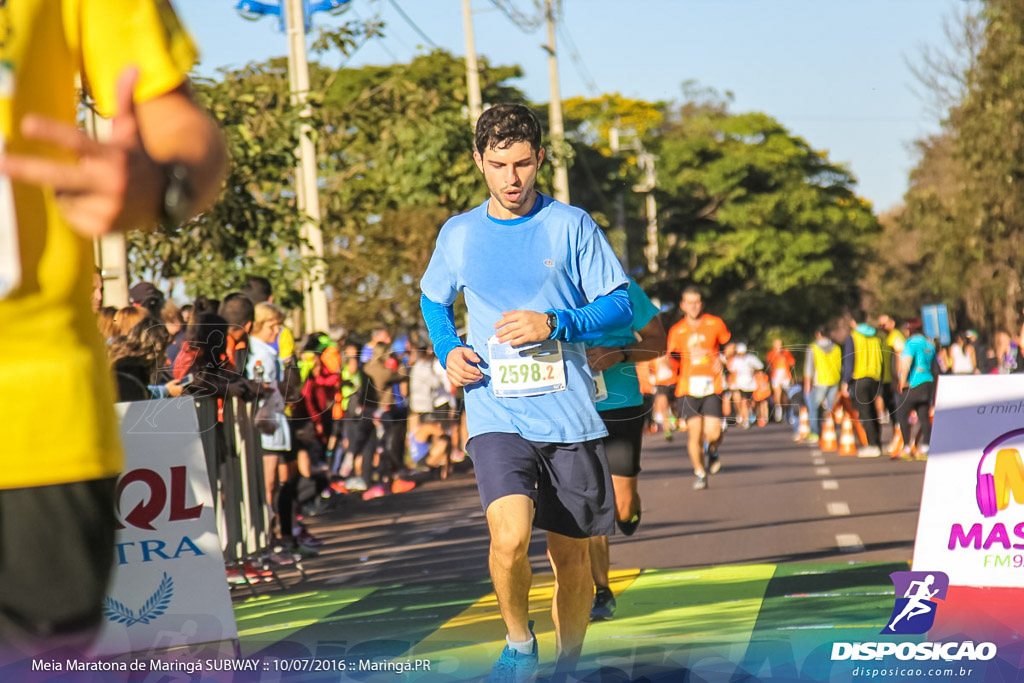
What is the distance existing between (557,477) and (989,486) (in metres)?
2.40

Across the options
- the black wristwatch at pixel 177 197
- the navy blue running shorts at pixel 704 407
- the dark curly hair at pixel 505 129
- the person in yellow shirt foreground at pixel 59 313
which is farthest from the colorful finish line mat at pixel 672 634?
the navy blue running shorts at pixel 704 407

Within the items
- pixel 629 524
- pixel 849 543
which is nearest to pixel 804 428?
pixel 849 543

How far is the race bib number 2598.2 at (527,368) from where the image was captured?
17.3 ft

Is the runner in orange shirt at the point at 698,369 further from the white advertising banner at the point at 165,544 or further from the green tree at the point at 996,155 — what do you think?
the green tree at the point at 996,155

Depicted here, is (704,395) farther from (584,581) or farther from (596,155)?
(596,155)

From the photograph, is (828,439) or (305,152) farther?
(828,439)

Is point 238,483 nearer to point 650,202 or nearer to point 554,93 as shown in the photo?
point 554,93

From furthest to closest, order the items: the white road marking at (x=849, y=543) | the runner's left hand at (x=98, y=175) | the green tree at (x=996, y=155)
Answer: the green tree at (x=996, y=155) → the white road marking at (x=849, y=543) → the runner's left hand at (x=98, y=175)

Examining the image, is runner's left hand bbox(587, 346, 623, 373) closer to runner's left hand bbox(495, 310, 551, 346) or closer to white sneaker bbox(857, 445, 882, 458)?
runner's left hand bbox(495, 310, 551, 346)

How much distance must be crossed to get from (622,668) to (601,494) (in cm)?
106

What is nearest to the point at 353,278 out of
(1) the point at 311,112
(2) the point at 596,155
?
(1) the point at 311,112

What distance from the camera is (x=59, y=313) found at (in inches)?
80.8

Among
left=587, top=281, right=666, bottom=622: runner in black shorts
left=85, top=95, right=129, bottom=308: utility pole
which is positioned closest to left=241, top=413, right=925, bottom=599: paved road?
left=587, top=281, right=666, bottom=622: runner in black shorts

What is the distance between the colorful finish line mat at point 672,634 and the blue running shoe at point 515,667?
0.28 meters
